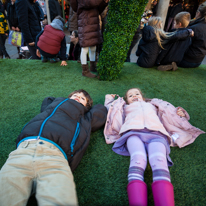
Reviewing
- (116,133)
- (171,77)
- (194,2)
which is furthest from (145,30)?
(194,2)

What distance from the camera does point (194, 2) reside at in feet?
31.8

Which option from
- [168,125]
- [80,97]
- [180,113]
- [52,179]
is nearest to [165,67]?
[180,113]

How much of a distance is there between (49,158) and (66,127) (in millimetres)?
379

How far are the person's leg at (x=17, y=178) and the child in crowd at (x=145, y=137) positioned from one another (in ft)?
2.64

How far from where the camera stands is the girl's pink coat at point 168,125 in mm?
1766

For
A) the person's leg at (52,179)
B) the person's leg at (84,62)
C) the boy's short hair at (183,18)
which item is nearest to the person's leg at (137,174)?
the person's leg at (52,179)

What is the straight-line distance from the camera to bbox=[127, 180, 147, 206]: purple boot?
1.07 meters

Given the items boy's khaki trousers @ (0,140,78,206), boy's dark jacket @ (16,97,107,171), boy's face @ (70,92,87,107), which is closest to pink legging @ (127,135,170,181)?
boy's dark jacket @ (16,97,107,171)

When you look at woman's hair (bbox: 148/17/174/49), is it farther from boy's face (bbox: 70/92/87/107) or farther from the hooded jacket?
boy's face (bbox: 70/92/87/107)

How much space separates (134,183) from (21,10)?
465 cm

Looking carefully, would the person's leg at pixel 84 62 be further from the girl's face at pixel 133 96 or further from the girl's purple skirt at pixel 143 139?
the girl's purple skirt at pixel 143 139

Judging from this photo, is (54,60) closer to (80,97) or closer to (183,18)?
(80,97)

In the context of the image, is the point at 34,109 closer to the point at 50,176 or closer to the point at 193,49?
the point at 50,176

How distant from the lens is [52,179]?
1024mm
